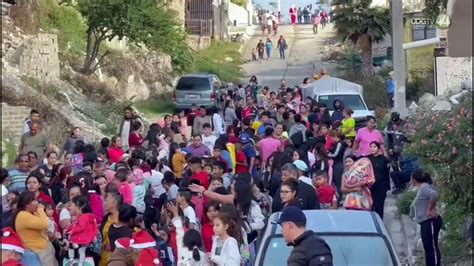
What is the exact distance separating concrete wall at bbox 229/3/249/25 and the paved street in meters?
2.18

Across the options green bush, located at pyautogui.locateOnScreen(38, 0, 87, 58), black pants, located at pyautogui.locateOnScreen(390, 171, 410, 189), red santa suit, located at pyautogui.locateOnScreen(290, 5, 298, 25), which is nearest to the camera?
black pants, located at pyautogui.locateOnScreen(390, 171, 410, 189)

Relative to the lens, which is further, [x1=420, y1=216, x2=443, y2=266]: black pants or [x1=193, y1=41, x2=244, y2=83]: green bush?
[x1=193, y1=41, x2=244, y2=83]: green bush

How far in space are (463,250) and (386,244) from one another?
3.40 m

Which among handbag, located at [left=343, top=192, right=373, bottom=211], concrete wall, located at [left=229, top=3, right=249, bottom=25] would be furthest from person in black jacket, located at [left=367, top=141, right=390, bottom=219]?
concrete wall, located at [left=229, top=3, right=249, bottom=25]

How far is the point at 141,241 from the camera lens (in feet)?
32.8

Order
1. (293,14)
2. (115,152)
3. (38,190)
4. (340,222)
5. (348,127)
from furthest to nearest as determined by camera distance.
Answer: (293,14) < (348,127) < (115,152) < (38,190) < (340,222)

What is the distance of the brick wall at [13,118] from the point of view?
2277cm

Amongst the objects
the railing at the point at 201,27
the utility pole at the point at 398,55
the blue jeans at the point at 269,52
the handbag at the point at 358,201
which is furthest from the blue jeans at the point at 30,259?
the railing at the point at 201,27

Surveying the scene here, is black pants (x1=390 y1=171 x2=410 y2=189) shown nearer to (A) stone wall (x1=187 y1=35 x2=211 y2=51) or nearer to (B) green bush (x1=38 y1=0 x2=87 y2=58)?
(B) green bush (x1=38 y1=0 x2=87 y2=58)

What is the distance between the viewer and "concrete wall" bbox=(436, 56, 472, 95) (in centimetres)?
2642

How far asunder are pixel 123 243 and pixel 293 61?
43.8 metres

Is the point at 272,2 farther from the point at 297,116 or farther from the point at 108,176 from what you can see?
the point at 108,176

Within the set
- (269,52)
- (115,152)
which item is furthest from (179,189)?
(269,52)

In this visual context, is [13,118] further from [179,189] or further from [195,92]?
[195,92]
